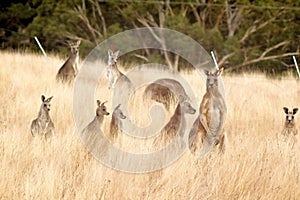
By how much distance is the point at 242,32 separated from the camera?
79.1ft

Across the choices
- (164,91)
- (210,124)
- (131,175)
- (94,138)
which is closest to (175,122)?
(210,124)

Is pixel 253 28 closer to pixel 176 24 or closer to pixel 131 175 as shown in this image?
pixel 176 24

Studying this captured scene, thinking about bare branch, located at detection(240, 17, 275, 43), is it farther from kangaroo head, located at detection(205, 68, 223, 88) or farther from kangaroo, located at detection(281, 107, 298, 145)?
kangaroo head, located at detection(205, 68, 223, 88)

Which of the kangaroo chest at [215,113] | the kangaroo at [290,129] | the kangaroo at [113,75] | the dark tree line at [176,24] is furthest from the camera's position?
the dark tree line at [176,24]

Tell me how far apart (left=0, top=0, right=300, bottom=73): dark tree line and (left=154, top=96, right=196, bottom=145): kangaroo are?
1457 centimetres

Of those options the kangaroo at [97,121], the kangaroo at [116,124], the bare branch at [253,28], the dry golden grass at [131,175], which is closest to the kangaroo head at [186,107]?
the dry golden grass at [131,175]

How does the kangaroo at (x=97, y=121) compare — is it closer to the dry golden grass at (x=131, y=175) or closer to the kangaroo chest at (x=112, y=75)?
the dry golden grass at (x=131, y=175)

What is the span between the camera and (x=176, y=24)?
21.6 meters

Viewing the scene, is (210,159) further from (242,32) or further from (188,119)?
(242,32)

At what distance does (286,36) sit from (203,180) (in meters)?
20.8

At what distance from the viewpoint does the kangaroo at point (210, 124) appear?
5156 millimetres

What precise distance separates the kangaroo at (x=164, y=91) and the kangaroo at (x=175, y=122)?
1565mm

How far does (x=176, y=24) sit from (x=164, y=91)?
45.1 feet

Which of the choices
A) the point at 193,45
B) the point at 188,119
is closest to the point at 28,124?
the point at 188,119
